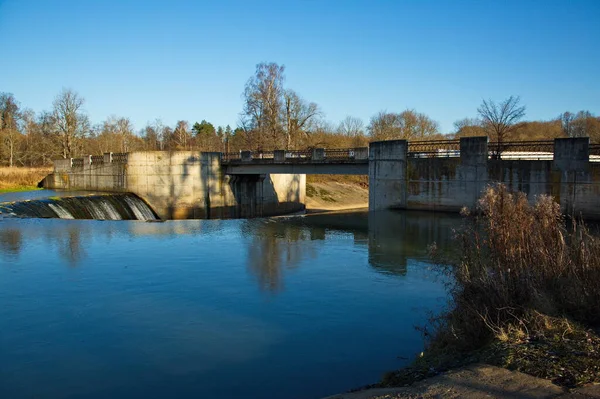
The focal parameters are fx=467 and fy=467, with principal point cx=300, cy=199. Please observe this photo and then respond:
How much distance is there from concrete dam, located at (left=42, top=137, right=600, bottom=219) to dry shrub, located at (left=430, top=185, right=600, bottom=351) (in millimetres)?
13889

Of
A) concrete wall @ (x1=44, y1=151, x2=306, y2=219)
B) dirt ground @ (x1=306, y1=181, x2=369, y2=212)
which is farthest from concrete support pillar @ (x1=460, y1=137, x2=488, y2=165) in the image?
dirt ground @ (x1=306, y1=181, x2=369, y2=212)

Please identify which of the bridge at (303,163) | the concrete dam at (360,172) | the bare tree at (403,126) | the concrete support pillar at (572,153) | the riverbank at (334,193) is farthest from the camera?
the bare tree at (403,126)

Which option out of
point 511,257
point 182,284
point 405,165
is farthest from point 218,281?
point 405,165

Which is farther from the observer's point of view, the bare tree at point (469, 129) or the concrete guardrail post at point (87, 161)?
the bare tree at point (469, 129)

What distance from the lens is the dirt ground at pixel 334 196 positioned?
174 ft

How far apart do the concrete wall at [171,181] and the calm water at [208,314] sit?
21.3m

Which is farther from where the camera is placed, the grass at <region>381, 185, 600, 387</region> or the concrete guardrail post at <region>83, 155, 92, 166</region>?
the concrete guardrail post at <region>83, 155, 92, 166</region>

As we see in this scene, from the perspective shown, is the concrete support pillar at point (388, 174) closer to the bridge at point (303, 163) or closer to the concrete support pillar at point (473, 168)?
the concrete support pillar at point (473, 168)


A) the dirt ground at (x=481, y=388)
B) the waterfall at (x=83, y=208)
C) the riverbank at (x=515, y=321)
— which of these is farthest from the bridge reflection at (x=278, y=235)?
the dirt ground at (x=481, y=388)

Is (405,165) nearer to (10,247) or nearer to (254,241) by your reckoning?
(254,241)

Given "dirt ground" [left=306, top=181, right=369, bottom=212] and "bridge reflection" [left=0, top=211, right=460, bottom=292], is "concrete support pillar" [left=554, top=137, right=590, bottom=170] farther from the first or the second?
"dirt ground" [left=306, top=181, right=369, bottom=212]

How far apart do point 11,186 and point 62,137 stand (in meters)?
22.9

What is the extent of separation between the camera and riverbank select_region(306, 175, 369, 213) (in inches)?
2102

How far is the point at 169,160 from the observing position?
3962 cm
